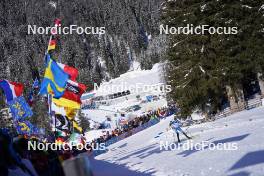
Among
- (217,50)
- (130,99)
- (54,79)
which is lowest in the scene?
(54,79)

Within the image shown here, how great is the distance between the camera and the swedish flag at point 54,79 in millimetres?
14609

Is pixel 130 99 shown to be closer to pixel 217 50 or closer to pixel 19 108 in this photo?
pixel 217 50

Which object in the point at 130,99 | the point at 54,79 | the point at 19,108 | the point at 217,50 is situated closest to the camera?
the point at 54,79

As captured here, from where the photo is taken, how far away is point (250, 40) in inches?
1209

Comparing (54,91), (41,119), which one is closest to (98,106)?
(41,119)

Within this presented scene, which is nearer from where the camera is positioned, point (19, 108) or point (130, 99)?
point (19, 108)

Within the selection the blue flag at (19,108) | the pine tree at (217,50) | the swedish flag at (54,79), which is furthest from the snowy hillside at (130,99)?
the swedish flag at (54,79)

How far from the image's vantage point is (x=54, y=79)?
1505 centimetres

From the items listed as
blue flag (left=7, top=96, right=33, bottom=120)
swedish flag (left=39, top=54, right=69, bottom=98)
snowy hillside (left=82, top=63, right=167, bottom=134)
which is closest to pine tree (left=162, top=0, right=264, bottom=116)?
blue flag (left=7, top=96, right=33, bottom=120)

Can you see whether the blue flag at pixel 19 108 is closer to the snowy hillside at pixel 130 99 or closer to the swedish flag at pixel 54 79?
the swedish flag at pixel 54 79

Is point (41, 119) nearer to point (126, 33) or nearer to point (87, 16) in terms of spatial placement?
point (126, 33)

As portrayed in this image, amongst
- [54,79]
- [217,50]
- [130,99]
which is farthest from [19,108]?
[130,99]

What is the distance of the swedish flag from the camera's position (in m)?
14.6

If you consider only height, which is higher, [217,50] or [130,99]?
[130,99]
